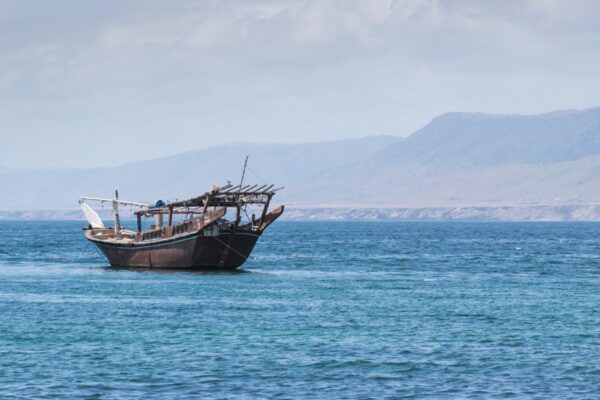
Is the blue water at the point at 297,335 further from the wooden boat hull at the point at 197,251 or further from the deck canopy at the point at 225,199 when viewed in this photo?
the deck canopy at the point at 225,199

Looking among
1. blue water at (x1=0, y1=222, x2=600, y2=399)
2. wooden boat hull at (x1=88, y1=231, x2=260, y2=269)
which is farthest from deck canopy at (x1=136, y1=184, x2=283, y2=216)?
blue water at (x1=0, y1=222, x2=600, y2=399)

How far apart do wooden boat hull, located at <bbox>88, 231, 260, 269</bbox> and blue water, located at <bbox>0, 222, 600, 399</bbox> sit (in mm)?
2535

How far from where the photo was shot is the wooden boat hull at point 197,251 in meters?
96.1

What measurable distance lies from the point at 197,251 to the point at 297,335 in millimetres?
41139

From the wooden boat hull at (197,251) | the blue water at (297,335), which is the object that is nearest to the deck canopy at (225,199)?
the wooden boat hull at (197,251)

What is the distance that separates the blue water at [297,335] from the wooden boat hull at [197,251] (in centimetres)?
254

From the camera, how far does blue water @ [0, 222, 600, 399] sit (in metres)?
43.3

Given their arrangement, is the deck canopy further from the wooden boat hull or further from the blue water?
the blue water

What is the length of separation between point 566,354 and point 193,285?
37.8 meters

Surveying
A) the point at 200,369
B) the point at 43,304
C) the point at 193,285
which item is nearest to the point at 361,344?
the point at 200,369

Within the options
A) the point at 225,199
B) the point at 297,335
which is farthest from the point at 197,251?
the point at 297,335

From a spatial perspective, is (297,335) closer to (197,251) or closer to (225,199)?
(197,251)

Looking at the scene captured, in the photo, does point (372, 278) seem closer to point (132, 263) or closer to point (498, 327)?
point (132, 263)

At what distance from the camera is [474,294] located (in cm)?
7862
